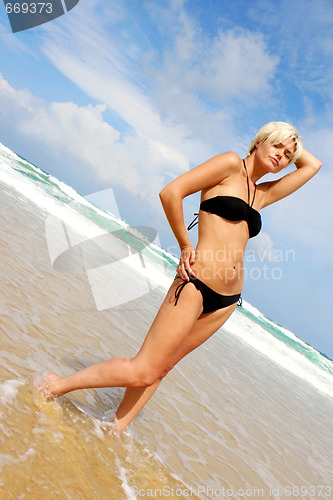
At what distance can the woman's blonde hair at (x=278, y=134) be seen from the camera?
278 cm

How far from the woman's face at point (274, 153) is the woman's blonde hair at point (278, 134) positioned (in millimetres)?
27

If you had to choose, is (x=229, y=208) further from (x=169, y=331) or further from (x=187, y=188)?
(x=169, y=331)

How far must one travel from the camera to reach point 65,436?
8.10ft

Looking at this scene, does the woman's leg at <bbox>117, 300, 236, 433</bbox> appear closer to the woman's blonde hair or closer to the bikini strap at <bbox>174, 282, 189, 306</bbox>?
the bikini strap at <bbox>174, 282, 189, 306</bbox>

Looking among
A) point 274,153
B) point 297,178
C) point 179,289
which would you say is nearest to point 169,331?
point 179,289

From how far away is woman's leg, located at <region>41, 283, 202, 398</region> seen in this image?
2.54 m

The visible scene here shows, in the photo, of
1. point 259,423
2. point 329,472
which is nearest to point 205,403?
point 259,423

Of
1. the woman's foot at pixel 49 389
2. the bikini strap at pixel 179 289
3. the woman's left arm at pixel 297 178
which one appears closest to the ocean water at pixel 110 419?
the woman's foot at pixel 49 389

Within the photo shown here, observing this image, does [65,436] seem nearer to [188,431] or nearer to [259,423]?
[188,431]

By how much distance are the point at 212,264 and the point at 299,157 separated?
1178 millimetres

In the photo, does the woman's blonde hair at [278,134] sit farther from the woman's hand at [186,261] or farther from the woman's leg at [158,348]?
the woman's leg at [158,348]

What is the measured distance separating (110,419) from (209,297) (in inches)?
45.4

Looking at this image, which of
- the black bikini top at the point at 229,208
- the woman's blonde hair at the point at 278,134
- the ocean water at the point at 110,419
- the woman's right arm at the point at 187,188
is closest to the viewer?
the ocean water at the point at 110,419

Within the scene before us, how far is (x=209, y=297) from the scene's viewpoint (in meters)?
2.64
